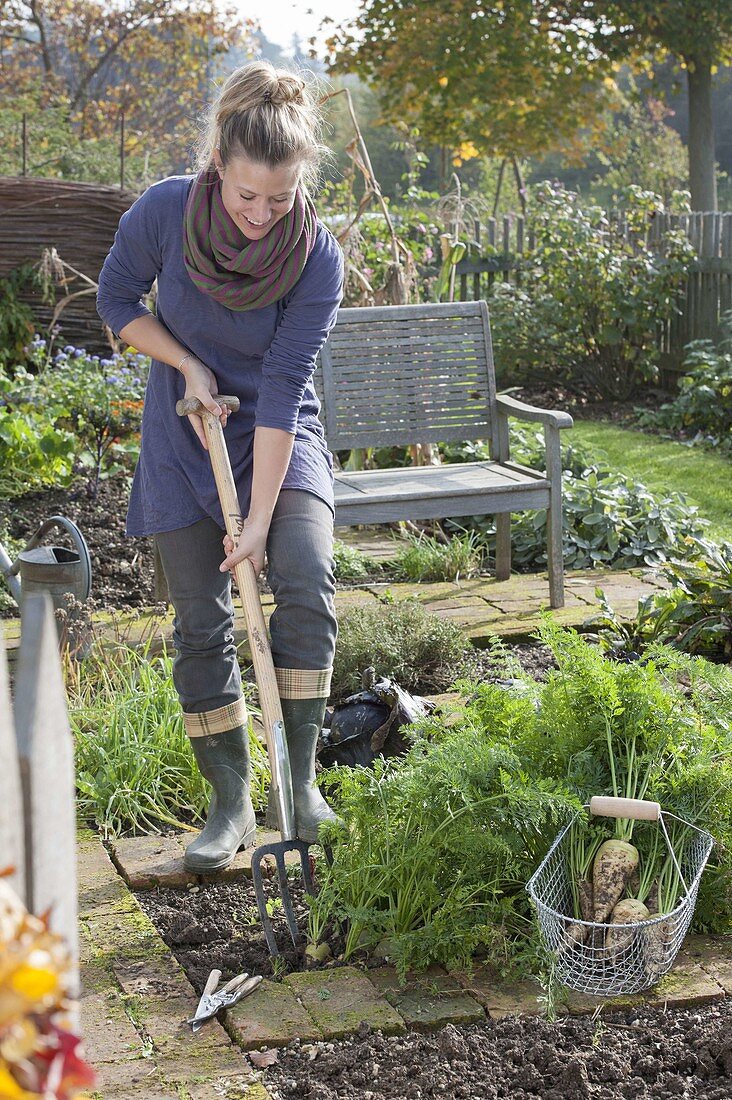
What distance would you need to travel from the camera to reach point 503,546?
5473mm

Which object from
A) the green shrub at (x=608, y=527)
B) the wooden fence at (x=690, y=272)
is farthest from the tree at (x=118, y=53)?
the green shrub at (x=608, y=527)

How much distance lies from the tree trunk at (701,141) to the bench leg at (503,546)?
11572 mm

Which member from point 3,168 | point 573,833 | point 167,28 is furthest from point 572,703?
point 167,28

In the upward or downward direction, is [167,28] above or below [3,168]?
above

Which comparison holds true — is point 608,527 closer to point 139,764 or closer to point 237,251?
point 139,764

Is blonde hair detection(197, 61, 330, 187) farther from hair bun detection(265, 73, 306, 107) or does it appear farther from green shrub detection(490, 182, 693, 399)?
green shrub detection(490, 182, 693, 399)

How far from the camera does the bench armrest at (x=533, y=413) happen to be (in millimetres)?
4984

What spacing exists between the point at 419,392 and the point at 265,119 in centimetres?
312

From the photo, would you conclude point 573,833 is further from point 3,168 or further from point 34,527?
point 3,168

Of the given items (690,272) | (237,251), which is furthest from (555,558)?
(690,272)

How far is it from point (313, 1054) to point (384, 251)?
6.53 metres

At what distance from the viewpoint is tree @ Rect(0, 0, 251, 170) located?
1712 centimetres

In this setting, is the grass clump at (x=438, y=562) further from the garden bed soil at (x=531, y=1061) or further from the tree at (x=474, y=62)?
the tree at (x=474, y=62)

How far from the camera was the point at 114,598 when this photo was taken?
5176mm
